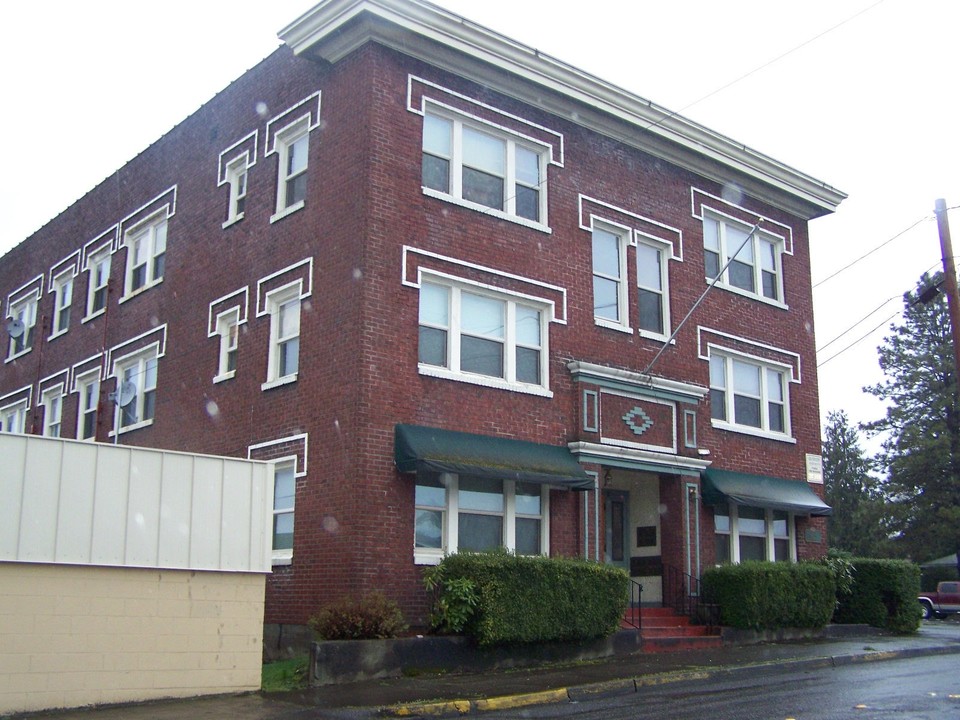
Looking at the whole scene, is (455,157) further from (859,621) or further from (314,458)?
(859,621)

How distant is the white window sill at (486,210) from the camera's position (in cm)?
1898

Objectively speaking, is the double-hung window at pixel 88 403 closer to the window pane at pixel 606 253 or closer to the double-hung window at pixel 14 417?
the double-hung window at pixel 14 417

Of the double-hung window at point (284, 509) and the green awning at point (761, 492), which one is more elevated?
the green awning at point (761, 492)

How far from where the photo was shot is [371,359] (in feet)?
57.4

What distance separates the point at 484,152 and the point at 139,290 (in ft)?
31.6

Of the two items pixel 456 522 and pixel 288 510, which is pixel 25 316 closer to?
pixel 288 510

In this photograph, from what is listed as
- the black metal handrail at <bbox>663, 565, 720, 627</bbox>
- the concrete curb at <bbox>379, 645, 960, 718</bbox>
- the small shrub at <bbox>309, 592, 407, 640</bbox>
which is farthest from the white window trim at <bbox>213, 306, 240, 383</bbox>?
the concrete curb at <bbox>379, 645, 960, 718</bbox>

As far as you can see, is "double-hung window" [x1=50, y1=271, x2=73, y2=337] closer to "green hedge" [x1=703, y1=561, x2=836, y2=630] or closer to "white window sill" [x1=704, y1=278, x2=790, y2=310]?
"white window sill" [x1=704, y1=278, x2=790, y2=310]

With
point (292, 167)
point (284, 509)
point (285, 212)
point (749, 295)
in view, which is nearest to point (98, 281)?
point (292, 167)

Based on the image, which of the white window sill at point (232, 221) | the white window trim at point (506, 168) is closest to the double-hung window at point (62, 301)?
the white window sill at point (232, 221)

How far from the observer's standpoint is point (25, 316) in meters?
32.0

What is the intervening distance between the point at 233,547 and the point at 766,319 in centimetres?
1517

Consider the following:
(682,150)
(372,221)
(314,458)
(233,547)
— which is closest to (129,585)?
(233,547)

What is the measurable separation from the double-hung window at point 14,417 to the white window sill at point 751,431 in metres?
18.8
